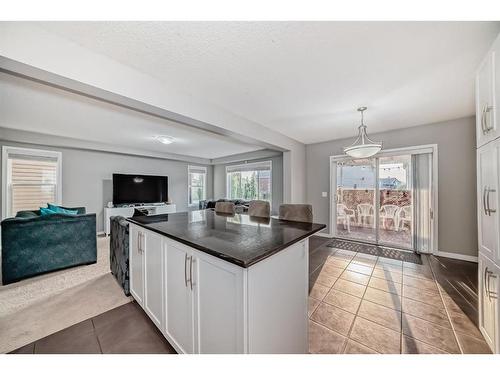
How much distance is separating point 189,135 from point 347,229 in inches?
169

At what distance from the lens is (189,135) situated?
408 cm

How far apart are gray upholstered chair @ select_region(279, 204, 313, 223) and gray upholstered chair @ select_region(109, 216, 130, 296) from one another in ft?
6.20

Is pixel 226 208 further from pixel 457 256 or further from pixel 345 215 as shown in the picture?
pixel 457 256

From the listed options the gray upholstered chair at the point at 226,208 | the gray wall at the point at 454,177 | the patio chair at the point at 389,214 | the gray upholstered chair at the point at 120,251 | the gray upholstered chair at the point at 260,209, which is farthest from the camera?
the patio chair at the point at 389,214

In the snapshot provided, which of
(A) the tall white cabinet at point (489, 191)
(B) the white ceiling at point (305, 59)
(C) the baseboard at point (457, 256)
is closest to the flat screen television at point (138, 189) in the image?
(B) the white ceiling at point (305, 59)

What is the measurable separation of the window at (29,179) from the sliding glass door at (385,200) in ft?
21.4

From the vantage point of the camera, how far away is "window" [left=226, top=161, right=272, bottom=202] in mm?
6094

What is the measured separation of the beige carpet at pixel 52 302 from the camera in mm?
1634

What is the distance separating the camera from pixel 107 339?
154 centimetres

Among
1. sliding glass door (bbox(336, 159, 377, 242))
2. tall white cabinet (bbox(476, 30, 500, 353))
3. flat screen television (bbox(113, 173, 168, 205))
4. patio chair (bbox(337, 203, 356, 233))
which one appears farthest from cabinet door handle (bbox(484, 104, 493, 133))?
flat screen television (bbox(113, 173, 168, 205))

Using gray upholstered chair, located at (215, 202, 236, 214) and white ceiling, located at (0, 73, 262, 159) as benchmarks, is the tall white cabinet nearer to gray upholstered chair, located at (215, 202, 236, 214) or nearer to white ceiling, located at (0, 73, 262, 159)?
gray upholstered chair, located at (215, 202, 236, 214)

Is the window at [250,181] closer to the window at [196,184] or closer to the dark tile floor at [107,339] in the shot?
the window at [196,184]
